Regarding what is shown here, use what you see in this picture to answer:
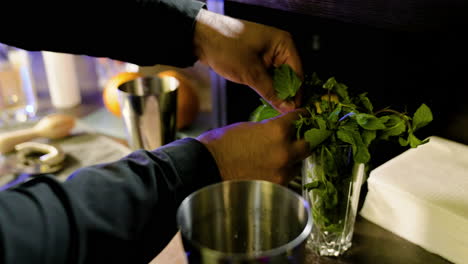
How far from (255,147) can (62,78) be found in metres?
1.00

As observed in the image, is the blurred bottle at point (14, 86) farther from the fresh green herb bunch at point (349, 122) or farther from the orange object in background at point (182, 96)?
the fresh green herb bunch at point (349, 122)

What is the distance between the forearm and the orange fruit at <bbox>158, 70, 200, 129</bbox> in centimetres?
32

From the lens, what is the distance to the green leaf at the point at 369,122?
536 mm

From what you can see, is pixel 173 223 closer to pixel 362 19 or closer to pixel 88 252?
pixel 88 252

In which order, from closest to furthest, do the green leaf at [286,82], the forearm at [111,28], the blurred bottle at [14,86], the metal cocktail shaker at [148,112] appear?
the green leaf at [286,82]
the forearm at [111,28]
the metal cocktail shaker at [148,112]
the blurred bottle at [14,86]

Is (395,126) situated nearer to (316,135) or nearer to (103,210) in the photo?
(316,135)

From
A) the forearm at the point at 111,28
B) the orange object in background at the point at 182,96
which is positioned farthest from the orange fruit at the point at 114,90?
the forearm at the point at 111,28

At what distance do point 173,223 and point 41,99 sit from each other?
1.16 m

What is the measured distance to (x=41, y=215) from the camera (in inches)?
18.0

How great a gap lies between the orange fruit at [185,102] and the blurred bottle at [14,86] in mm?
503

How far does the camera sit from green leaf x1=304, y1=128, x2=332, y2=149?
0.57 metres

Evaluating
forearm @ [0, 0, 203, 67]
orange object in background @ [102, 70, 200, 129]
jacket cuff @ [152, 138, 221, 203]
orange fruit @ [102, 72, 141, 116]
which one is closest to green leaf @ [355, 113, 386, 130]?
jacket cuff @ [152, 138, 221, 203]

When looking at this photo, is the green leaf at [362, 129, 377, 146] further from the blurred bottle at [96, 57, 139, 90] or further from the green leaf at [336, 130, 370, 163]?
the blurred bottle at [96, 57, 139, 90]

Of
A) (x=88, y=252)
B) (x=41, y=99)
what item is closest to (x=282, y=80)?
(x=88, y=252)
